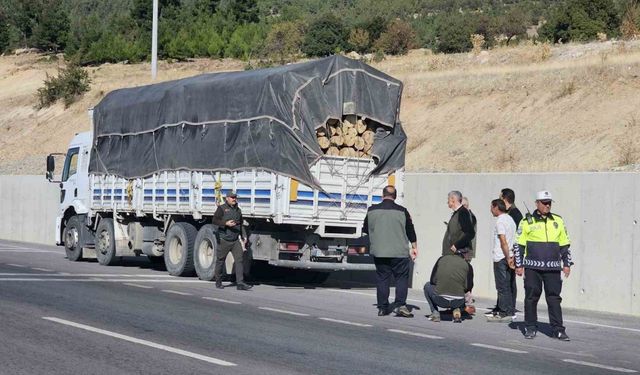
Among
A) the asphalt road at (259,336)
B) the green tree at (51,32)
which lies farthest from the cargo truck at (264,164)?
the green tree at (51,32)

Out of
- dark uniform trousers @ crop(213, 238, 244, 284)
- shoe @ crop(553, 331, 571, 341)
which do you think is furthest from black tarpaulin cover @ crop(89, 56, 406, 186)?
shoe @ crop(553, 331, 571, 341)

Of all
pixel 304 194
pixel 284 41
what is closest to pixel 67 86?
pixel 284 41

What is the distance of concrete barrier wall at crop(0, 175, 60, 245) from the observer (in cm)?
3628

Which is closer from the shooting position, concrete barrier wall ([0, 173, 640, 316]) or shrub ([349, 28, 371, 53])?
concrete barrier wall ([0, 173, 640, 316])

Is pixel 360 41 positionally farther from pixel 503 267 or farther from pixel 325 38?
pixel 503 267

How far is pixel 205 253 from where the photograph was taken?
21.6 m

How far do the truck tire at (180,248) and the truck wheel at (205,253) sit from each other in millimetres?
300

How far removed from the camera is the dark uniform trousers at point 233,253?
19938 millimetres

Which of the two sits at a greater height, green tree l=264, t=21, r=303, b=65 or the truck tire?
green tree l=264, t=21, r=303, b=65

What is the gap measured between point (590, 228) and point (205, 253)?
741cm

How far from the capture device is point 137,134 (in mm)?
24453

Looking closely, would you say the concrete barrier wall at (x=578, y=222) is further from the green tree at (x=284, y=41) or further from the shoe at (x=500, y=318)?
the green tree at (x=284, y=41)

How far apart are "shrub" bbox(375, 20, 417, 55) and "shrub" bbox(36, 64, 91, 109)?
57.8ft

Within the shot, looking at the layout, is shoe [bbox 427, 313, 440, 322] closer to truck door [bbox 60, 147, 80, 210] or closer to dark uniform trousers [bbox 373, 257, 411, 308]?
dark uniform trousers [bbox 373, 257, 411, 308]
